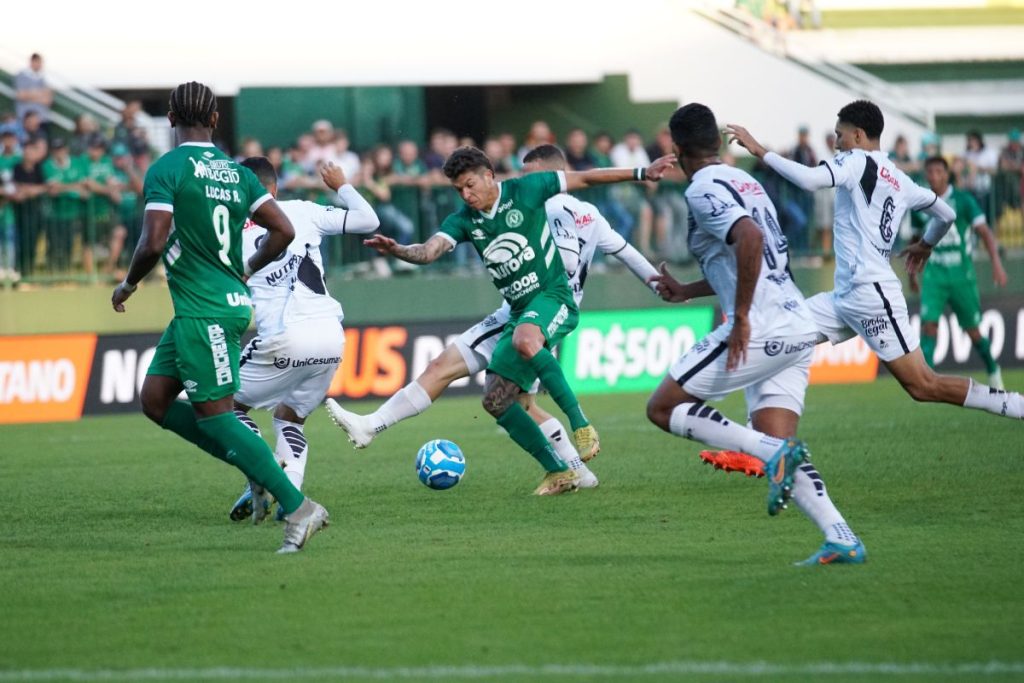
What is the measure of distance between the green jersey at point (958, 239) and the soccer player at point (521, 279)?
302 inches

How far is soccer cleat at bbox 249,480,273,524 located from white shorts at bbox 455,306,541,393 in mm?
1975

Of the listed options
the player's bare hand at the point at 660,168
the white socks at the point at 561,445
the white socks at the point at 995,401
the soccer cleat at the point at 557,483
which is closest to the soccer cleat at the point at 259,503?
the soccer cleat at the point at 557,483

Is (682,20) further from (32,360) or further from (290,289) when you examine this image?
(290,289)

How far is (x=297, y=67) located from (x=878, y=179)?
19174 millimetres

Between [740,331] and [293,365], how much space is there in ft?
10.7

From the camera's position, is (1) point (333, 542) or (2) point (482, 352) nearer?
(1) point (333, 542)

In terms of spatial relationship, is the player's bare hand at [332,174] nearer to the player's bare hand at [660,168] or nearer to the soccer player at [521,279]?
the soccer player at [521,279]

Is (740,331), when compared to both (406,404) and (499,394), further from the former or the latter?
(406,404)

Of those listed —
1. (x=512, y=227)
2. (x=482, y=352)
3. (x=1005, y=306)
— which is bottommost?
(x=1005, y=306)

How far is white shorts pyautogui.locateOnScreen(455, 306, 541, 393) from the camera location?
36.7 ft

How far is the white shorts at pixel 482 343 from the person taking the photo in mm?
11172

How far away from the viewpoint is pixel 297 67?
2844 centimetres

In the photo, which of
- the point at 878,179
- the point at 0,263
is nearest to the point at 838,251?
the point at 878,179

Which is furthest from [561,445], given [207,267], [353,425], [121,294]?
[207,267]
